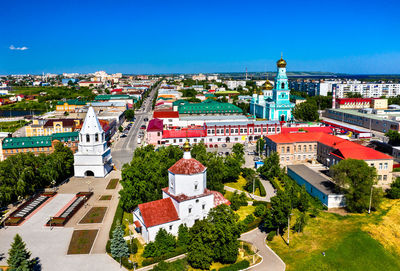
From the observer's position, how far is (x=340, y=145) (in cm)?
4969

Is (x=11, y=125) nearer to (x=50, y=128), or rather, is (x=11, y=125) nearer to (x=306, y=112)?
(x=50, y=128)

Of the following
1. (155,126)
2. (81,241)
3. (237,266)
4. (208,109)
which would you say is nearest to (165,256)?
(237,266)

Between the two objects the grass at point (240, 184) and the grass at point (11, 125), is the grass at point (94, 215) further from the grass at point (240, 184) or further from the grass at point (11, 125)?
the grass at point (11, 125)

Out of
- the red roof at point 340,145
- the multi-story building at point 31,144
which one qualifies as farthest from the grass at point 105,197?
the red roof at point 340,145

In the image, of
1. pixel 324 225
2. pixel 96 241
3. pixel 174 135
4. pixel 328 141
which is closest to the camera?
pixel 96 241

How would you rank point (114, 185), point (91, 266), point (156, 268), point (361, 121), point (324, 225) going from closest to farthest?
point (156, 268) → point (91, 266) → point (324, 225) → point (114, 185) → point (361, 121)

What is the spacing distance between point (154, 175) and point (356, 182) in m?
23.2

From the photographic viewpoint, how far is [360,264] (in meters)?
27.3

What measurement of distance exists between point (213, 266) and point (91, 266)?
10190 mm

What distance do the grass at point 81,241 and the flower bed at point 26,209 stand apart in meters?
7.35

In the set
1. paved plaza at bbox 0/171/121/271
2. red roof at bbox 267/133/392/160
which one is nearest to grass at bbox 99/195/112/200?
paved plaza at bbox 0/171/121/271

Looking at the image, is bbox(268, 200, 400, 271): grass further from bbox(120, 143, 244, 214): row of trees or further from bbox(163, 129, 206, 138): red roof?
bbox(163, 129, 206, 138): red roof

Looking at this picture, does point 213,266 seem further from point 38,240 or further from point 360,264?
point 38,240

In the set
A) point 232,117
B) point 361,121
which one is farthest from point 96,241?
point 361,121
